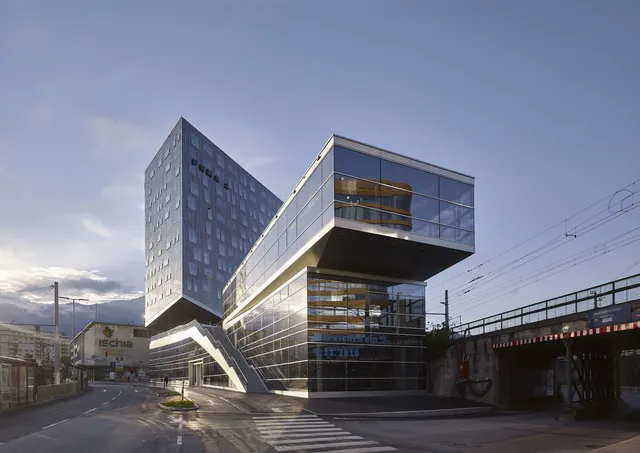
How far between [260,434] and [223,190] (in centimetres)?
8015

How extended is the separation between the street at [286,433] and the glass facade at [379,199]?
1111 cm

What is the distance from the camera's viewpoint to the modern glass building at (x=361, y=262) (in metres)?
32.1

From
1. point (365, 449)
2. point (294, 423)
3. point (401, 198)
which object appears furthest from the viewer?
point (401, 198)

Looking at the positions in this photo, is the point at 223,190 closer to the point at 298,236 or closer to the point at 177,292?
the point at 177,292

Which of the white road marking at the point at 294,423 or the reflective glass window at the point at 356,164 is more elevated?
the reflective glass window at the point at 356,164

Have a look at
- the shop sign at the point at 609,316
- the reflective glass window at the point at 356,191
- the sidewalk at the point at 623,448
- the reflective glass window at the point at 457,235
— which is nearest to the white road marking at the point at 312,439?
the sidewalk at the point at 623,448

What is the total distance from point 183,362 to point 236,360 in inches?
1049

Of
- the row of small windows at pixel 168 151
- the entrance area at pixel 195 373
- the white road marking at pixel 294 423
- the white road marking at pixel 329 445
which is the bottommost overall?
the entrance area at pixel 195 373

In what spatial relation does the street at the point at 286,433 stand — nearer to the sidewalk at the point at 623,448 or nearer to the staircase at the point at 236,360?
the sidewalk at the point at 623,448

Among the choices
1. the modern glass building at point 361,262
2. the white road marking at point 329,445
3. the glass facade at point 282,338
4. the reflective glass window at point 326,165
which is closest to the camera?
the white road marking at point 329,445

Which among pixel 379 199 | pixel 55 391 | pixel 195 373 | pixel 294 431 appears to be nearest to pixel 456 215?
pixel 379 199

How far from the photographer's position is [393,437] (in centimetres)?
1906

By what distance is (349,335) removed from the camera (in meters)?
35.3

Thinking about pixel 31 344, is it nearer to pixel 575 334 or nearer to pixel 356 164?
pixel 356 164
